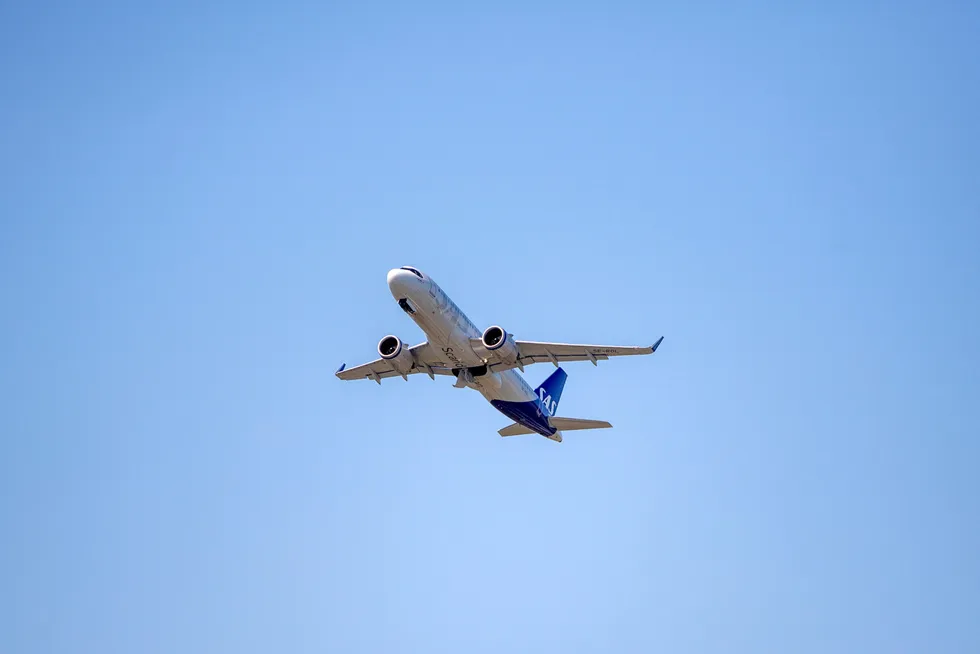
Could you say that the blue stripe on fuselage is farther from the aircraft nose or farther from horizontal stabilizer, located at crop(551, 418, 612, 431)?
the aircraft nose

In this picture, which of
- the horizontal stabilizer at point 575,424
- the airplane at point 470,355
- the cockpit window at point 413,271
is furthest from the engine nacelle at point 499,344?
the horizontal stabilizer at point 575,424

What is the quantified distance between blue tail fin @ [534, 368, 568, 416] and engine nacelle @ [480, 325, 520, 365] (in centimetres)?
855

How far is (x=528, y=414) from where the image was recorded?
6341 centimetres

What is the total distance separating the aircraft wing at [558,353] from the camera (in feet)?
188

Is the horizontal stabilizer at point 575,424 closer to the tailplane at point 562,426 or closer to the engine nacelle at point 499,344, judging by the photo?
the tailplane at point 562,426

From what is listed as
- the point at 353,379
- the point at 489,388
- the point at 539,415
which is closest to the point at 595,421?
the point at 539,415

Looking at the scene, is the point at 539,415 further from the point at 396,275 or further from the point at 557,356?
the point at 396,275

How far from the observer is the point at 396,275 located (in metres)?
53.6

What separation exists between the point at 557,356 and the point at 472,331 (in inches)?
170

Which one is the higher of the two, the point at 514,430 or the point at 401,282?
the point at 401,282

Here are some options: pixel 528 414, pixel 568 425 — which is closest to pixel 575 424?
pixel 568 425

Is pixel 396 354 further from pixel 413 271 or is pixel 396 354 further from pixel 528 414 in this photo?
pixel 528 414

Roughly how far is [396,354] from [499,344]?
558cm

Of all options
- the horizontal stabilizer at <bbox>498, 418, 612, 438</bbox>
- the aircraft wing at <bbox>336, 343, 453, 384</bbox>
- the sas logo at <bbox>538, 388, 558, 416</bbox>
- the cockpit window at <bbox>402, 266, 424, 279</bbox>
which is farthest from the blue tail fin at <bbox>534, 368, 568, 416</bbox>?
the cockpit window at <bbox>402, 266, 424, 279</bbox>
